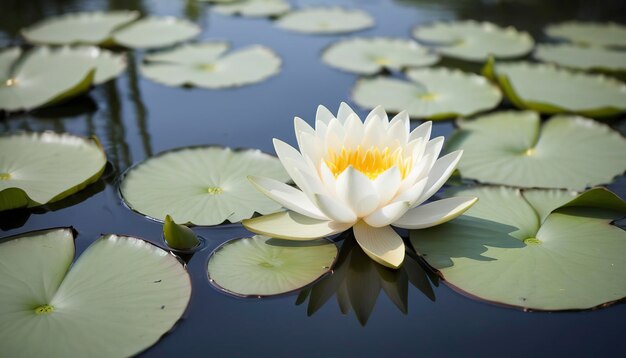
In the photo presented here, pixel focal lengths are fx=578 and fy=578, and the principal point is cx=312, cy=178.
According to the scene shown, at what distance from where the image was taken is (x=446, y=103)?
2.72m

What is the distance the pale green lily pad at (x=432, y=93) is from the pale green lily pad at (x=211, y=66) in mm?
567

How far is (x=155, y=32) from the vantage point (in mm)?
3652

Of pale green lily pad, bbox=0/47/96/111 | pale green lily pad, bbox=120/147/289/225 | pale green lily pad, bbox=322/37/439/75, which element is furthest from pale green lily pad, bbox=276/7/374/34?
pale green lily pad, bbox=120/147/289/225

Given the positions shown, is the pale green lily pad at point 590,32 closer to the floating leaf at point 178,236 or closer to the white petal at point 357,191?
the white petal at point 357,191

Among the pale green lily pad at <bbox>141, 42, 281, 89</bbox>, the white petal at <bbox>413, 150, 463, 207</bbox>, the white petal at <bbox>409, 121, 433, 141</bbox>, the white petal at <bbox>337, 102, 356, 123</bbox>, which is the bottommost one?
the pale green lily pad at <bbox>141, 42, 281, 89</bbox>

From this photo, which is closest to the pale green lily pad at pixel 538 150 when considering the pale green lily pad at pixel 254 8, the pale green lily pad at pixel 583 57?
the pale green lily pad at pixel 583 57

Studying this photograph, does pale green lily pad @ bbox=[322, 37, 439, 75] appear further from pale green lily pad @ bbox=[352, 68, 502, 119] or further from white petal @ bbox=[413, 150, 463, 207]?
white petal @ bbox=[413, 150, 463, 207]

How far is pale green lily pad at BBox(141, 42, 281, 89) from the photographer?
2994 mm

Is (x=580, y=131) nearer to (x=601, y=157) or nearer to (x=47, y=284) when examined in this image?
(x=601, y=157)

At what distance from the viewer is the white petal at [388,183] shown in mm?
1553

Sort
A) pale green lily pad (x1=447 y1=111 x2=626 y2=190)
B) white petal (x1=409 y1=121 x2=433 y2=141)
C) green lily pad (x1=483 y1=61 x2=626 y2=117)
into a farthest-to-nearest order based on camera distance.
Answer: green lily pad (x1=483 y1=61 x2=626 y2=117) → pale green lily pad (x1=447 y1=111 x2=626 y2=190) → white petal (x1=409 y1=121 x2=433 y2=141)

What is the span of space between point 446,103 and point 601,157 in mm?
739

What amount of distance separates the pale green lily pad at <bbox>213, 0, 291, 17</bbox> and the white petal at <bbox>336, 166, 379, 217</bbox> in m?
2.73

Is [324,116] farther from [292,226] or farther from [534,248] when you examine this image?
[534,248]
